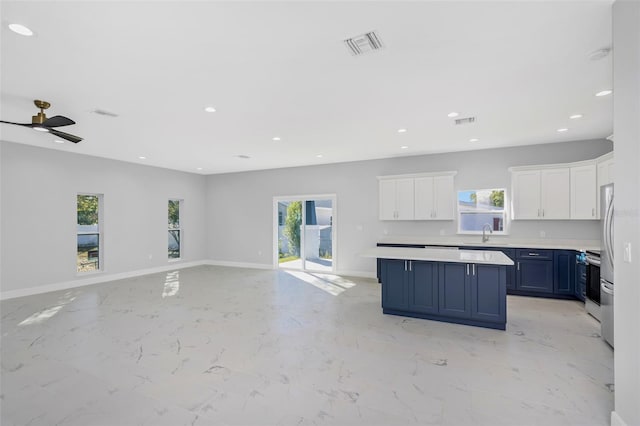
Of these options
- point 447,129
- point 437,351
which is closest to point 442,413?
point 437,351

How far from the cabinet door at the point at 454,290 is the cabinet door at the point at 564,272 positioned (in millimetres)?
2400

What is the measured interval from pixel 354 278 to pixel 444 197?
2583 millimetres

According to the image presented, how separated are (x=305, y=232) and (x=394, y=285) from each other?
3.96m

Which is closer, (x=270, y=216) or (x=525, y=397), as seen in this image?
(x=525, y=397)

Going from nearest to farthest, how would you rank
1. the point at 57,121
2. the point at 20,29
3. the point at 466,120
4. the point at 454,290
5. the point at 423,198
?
the point at 20,29
the point at 57,121
the point at 454,290
the point at 466,120
the point at 423,198

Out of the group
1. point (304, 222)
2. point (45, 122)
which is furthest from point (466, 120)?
point (45, 122)

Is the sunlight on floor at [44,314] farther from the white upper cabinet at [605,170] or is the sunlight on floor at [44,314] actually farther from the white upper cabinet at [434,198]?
the white upper cabinet at [605,170]

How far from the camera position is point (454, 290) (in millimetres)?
3963

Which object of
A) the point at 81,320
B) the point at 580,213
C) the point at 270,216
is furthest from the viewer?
A: the point at 270,216

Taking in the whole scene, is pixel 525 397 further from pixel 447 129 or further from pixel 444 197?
pixel 444 197

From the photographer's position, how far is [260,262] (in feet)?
27.7

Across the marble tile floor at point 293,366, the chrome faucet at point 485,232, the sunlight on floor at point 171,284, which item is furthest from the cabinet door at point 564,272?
the sunlight on floor at point 171,284

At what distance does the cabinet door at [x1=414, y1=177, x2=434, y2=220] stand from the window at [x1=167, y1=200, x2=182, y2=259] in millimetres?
6368

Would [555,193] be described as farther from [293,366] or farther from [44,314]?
[44,314]
